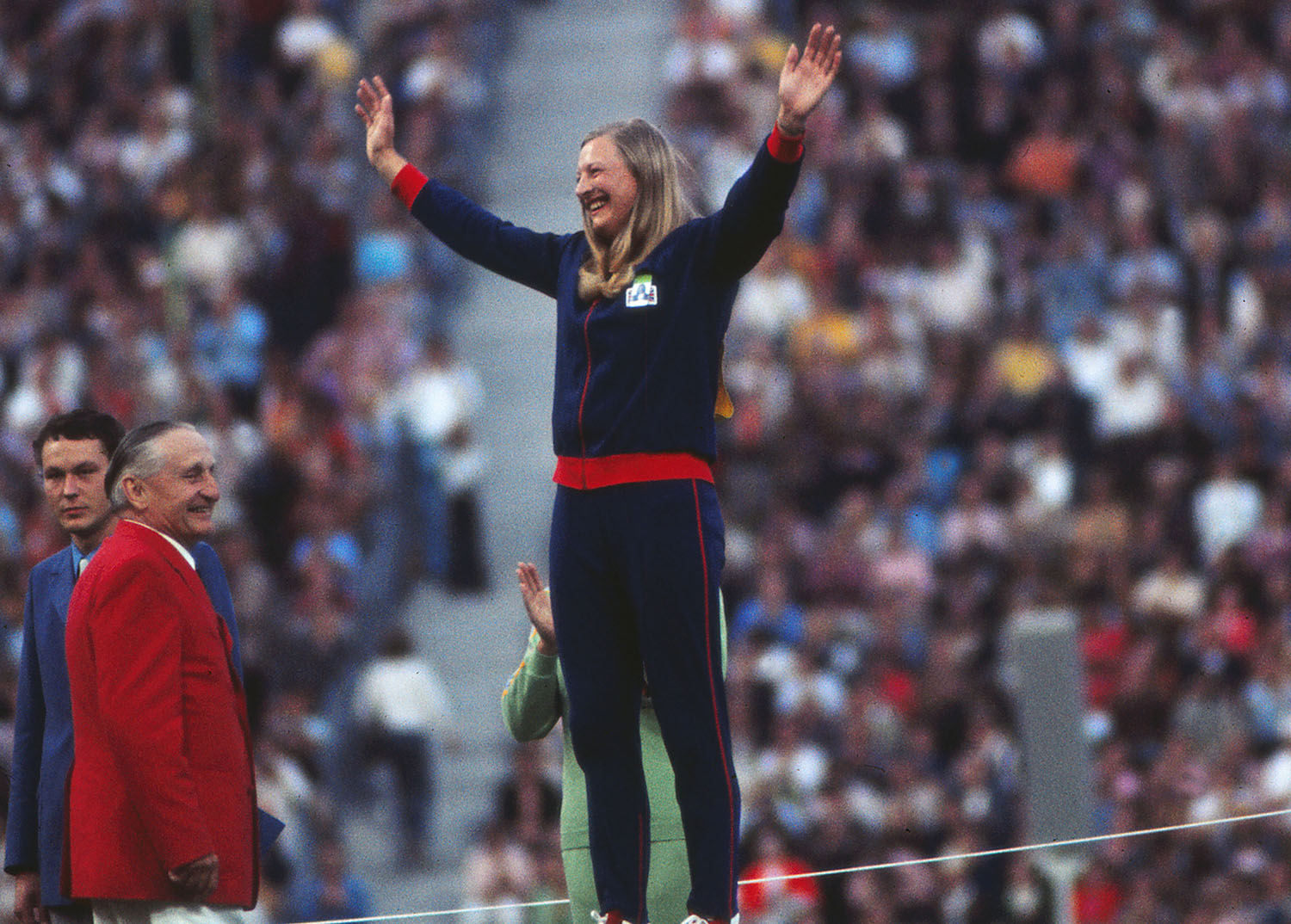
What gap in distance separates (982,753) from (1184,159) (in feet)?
17.0

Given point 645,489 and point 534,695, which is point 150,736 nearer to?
point 534,695

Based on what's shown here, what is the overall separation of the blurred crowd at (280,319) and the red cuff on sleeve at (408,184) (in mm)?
5462

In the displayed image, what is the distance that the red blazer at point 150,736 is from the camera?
4.29m

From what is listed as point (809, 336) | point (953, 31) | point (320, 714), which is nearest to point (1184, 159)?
point (953, 31)

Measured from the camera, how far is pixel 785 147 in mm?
4250

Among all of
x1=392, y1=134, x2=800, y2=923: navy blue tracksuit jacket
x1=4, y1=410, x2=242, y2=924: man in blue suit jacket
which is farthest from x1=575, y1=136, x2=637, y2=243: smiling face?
x1=4, y1=410, x2=242, y2=924: man in blue suit jacket

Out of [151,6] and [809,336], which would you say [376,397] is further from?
[151,6]

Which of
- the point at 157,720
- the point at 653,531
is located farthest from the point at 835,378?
the point at 157,720

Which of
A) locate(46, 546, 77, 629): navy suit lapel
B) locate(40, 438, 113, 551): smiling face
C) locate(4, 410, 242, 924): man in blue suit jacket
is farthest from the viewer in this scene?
locate(40, 438, 113, 551): smiling face

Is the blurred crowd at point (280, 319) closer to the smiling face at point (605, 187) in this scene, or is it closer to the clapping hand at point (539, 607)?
the clapping hand at point (539, 607)

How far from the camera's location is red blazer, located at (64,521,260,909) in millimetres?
4285

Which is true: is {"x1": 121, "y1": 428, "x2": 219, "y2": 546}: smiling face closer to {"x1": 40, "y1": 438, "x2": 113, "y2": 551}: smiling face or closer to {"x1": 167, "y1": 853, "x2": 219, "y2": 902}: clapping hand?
{"x1": 40, "y1": 438, "x2": 113, "y2": 551}: smiling face

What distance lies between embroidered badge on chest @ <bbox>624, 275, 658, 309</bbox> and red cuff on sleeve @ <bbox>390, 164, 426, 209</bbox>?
62 centimetres

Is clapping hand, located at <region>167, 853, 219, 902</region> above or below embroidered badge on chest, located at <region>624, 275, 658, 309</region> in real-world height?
below
